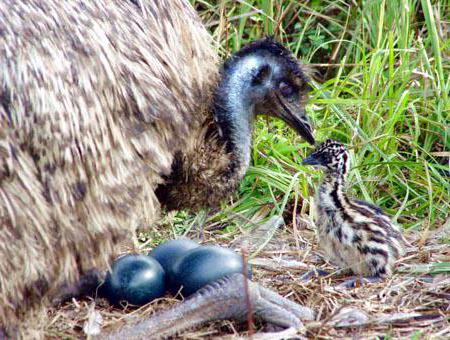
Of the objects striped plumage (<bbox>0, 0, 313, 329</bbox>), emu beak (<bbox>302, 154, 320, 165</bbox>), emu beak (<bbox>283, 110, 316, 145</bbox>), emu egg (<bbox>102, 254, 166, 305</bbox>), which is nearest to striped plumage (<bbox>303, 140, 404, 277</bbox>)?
emu beak (<bbox>302, 154, 320, 165</bbox>)

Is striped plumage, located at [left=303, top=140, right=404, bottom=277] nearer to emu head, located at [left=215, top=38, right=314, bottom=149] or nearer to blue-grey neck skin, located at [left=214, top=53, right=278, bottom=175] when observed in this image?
emu head, located at [left=215, top=38, right=314, bottom=149]

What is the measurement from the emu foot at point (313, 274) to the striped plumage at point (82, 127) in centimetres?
81

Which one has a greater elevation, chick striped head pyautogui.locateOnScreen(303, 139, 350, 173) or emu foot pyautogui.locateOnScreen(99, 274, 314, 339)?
chick striped head pyautogui.locateOnScreen(303, 139, 350, 173)

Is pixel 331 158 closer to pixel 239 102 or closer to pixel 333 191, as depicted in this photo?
pixel 333 191

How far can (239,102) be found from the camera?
3.60 metres

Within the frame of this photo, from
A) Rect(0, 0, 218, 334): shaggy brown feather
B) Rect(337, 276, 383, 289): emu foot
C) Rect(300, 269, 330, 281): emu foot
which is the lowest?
Rect(300, 269, 330, 281): emu foot

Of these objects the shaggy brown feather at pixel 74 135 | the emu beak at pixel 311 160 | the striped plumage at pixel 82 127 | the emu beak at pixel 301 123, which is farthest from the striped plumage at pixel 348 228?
the shaggy brown feather at pixel 74 135

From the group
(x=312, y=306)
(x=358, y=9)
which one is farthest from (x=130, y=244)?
(x=358, y=9)

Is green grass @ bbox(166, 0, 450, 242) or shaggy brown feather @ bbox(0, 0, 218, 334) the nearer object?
shaggy brown feather @ bbox(0, 0, 218, 334)

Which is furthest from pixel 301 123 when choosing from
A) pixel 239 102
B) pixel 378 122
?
pixel 378 122

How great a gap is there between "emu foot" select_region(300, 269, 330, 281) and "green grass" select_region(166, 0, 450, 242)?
51cm

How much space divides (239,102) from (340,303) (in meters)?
0.77

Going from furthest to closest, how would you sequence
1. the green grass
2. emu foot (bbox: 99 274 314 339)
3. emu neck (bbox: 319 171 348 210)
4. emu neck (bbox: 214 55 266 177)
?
the green grass → emu neck (bbox: 319 171 348 210) → emu neck (bbox: 214 55 266 177) → emu foot (bbox: 99 274 314 339)

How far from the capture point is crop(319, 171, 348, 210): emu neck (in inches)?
159
